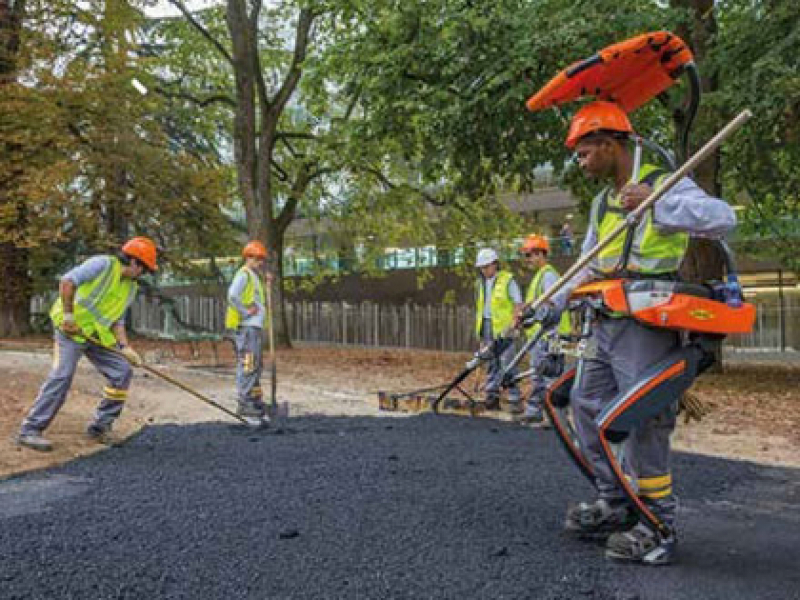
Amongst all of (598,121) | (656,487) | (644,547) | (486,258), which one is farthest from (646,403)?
(486,258)

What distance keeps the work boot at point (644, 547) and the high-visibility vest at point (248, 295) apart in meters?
5.89

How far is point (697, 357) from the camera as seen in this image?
12.1 ft

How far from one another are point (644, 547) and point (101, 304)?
4872 mm

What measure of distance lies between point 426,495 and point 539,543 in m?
1.08

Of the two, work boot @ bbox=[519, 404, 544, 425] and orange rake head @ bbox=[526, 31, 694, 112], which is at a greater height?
orange rake head @ bbox=[526, 31, 694, 112]

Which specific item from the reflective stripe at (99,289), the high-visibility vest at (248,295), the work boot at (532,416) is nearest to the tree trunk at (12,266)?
the high-visibility vest at (248,295)

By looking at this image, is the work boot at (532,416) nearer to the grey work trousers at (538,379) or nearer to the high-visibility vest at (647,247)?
the grey work trousers at (538,379)

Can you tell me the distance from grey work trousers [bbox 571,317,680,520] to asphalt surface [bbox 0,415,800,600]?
40 cm

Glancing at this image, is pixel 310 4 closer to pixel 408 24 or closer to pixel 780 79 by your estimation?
pixel 408 24

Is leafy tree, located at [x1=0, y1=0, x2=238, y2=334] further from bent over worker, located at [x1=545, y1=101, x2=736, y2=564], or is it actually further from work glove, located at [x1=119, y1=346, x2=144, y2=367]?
bent over worker, located at [x1=545, y1=101, x2=736, y2=564]

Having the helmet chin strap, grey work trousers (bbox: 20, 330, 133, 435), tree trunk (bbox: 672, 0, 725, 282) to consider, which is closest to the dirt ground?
grey work trousers (bbox: 20, 330, 133, 435)

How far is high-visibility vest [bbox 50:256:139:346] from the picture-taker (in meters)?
6.74

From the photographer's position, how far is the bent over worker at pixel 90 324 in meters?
6.67

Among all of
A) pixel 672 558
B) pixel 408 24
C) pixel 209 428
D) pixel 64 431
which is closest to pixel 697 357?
pixel 672 558
